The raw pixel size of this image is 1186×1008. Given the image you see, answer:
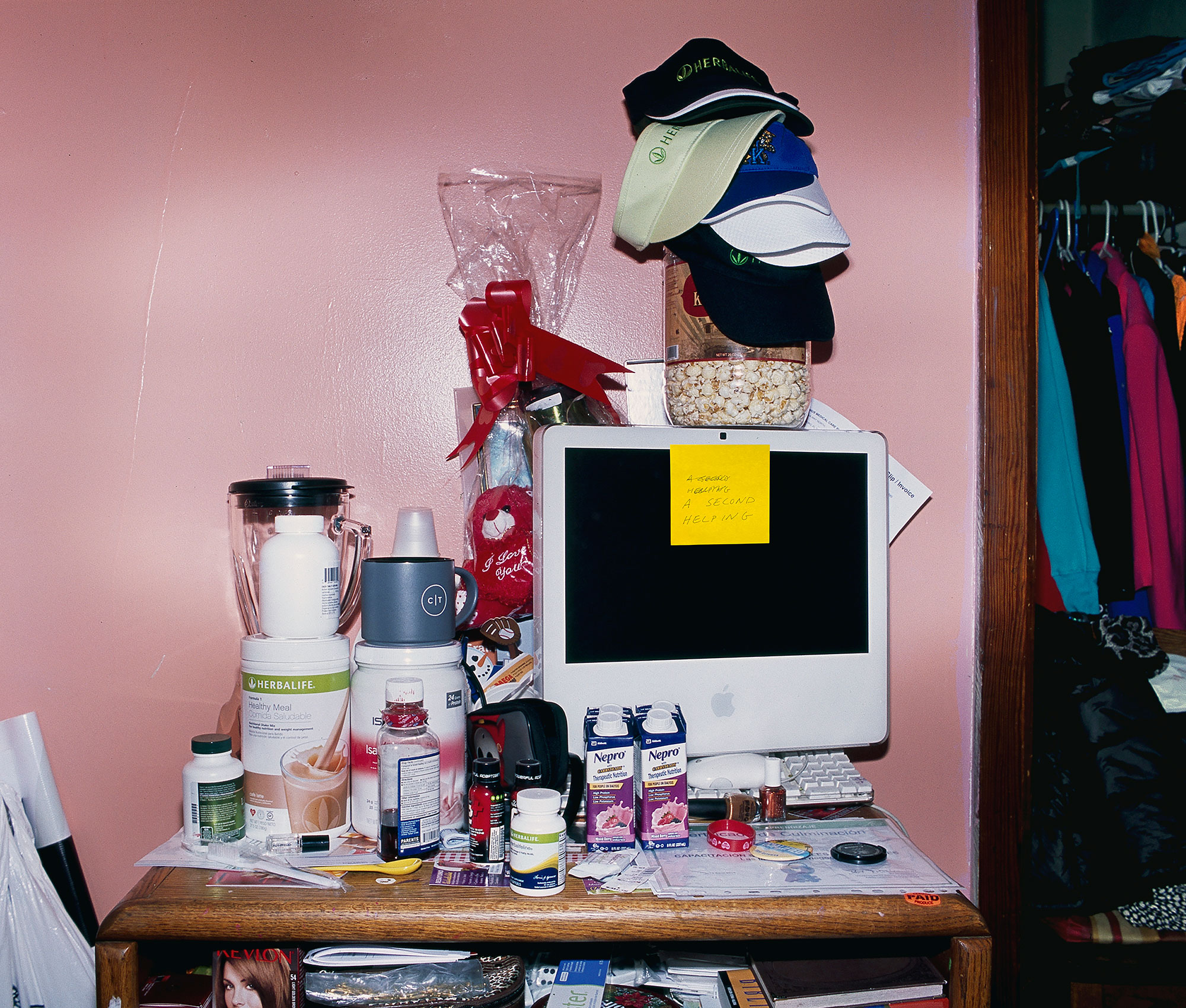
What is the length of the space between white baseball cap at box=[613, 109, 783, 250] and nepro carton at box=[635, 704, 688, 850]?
65 cm

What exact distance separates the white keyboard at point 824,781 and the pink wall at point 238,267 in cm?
53

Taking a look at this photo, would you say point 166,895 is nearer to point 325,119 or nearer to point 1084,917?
point 325,119

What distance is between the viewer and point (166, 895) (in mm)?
815

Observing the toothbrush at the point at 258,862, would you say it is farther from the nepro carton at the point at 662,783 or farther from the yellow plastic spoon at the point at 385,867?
the nepro carton at the point at 662,783

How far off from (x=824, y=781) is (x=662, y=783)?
0.85 feet

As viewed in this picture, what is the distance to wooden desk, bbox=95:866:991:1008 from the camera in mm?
789

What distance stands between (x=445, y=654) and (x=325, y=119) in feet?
2.65

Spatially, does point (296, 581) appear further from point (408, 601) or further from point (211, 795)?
point (211, 795)

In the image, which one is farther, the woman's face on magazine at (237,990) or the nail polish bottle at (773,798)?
the nail polish bottle at (773,798)

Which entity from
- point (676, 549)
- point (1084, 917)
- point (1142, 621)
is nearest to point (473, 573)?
point (676, 549)

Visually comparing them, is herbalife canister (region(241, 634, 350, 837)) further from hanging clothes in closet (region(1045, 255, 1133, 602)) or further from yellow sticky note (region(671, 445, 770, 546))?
hanging clothes in closet (region(1045, 255, 1133, 602))

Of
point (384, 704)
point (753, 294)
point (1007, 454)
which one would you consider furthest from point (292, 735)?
point (1007, 454)

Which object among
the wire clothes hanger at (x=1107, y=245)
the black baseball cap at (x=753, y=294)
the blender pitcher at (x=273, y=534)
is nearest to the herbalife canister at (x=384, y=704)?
the blender pitcher at (x=273, y=534)

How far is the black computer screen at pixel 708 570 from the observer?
3.24ft
